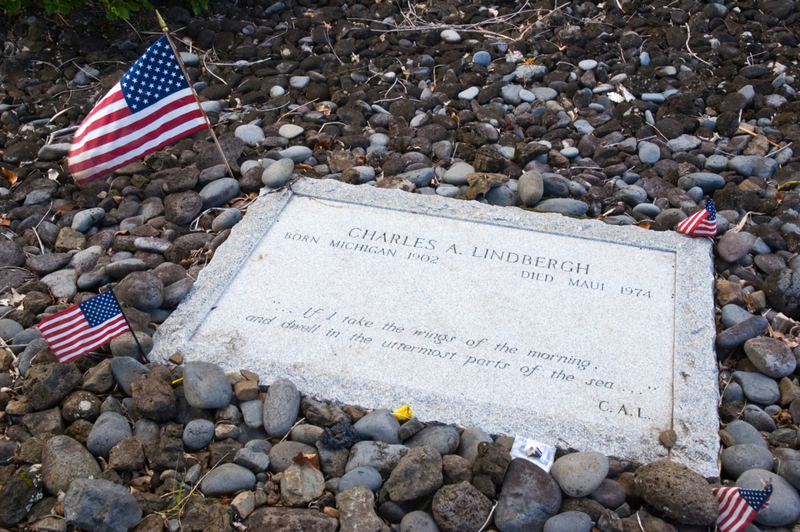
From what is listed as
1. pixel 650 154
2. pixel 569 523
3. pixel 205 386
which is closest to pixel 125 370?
pixel 205 386

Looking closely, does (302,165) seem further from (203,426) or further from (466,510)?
(466,510)

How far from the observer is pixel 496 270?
3680 mm

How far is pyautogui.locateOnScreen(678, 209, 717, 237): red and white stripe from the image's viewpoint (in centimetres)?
378

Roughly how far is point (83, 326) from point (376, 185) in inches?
77.8

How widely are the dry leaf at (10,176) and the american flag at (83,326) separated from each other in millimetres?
2110

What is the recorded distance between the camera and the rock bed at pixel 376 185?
2.65 m

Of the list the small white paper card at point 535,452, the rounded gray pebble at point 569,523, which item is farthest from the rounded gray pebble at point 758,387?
the rounded gray pebble at point 569,523

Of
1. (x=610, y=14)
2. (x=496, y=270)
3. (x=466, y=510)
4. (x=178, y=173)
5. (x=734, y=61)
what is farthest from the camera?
(x=610, y=14)

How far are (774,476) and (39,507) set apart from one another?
2.82 m

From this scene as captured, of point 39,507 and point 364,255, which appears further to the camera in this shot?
point 364,255

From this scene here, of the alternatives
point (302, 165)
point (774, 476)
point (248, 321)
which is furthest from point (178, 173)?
point (774, 476)

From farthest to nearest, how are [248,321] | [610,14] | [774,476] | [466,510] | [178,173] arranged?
[610,14], [178,173], [248,321], [774,476], [466,510]

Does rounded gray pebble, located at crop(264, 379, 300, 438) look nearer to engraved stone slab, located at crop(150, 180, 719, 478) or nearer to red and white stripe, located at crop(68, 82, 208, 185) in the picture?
engraved stone slab, located at crop(150, 180, 719, 478)

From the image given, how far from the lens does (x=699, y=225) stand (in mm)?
3795
